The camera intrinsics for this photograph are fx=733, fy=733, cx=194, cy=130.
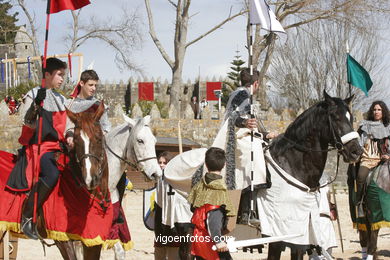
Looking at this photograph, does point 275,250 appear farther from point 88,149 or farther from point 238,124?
point 88,149

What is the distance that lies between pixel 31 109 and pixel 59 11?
1.14 m

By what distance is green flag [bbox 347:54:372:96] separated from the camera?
1083cm

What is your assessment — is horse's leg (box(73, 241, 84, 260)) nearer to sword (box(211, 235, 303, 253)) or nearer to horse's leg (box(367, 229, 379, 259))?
sword (box(211, 235, 303, 253))

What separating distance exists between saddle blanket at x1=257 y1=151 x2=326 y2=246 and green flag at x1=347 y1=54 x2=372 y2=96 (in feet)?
10.0

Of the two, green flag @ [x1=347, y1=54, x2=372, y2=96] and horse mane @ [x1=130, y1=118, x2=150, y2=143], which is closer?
horse mane @ [x1=130, y1=118, x2=150, y2=143]

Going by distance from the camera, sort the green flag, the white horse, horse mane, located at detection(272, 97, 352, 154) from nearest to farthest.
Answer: the white horse, horse mane, located at detection(272, 97, 352, 154), the green flag

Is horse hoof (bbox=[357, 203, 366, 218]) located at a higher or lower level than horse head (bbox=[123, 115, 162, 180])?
lower

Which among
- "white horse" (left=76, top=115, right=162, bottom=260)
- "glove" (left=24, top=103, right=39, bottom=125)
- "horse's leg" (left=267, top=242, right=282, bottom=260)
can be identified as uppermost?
"glove" (left=24, top=103, right=39, bottom=125)

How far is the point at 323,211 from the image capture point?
9258 millimetres

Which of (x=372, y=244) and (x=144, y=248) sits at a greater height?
(x=372, y=244)

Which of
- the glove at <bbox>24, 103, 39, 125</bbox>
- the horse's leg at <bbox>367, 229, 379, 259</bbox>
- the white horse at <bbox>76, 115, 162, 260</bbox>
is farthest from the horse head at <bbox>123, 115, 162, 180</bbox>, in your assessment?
the horse's leg at <bbox>367, 229, 379, 259</bbox>

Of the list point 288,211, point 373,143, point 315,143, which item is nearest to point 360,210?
point 373,143

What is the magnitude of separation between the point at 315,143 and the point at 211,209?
7.02ft

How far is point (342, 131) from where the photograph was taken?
8289mm
